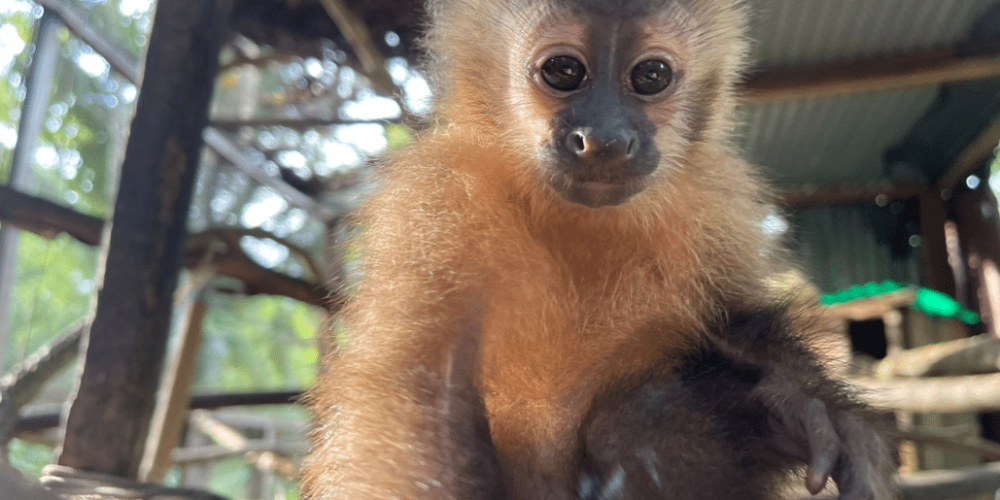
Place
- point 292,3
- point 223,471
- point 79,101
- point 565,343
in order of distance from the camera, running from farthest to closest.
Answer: point 223,471 < point 292,3 < point 79,101 < point 565,343

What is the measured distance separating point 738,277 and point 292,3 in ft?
12.2

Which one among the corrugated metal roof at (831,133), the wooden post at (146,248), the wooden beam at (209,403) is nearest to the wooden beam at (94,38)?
the wooden post at (146,248)

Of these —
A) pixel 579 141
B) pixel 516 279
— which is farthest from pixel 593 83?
pixel 516 279

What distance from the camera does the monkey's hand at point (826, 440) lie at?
1.54 metres

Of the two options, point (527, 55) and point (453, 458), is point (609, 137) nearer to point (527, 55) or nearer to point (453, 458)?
point (527, 55)

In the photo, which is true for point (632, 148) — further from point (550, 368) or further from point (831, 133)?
point (831, 133)

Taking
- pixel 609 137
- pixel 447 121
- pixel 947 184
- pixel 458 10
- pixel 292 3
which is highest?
pixel 292 3

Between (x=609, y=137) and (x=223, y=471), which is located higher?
(x=609, y=137)

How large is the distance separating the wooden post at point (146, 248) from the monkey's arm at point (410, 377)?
104 cm

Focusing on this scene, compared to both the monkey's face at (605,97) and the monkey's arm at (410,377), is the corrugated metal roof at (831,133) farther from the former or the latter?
the monkey's arm at (410,377)

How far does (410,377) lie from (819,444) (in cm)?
95

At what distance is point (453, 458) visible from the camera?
68.6 inches

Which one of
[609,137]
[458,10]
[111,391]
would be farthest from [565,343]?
[111,391]

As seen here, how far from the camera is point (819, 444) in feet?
5.21
